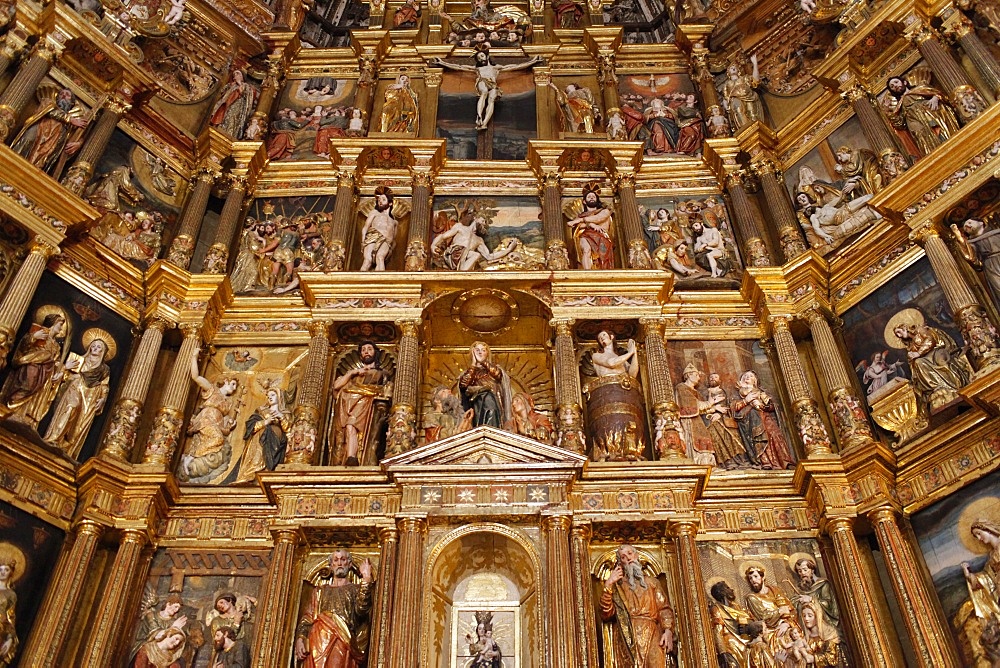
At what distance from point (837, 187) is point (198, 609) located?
10161 millimetres

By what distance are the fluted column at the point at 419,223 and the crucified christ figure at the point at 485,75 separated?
1.98 metres

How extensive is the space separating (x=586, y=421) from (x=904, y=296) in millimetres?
4190

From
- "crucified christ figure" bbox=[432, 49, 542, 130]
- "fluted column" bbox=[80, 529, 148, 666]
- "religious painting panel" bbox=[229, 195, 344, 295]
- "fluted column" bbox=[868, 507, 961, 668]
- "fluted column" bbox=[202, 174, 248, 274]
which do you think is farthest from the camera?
"crucified christ figure" bbox=[432, 49, 542, 130]

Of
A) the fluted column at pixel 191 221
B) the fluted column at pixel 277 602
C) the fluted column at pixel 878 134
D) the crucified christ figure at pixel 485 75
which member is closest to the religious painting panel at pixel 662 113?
the crucified christ figure at pixel 485 75

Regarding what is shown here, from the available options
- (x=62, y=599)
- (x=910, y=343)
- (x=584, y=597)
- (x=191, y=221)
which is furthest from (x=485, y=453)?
(x=191, y=221)

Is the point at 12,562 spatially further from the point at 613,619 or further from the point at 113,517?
the point at 613,619

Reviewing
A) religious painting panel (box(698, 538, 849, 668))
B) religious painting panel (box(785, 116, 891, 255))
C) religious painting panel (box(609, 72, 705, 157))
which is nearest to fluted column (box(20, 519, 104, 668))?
religious painting panel (box(698, 538, 849, 668))

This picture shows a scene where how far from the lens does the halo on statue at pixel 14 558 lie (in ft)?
30.7

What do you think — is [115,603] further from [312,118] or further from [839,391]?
[312,118]

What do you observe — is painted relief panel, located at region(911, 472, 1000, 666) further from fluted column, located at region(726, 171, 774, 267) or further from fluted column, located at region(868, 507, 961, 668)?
fluted column, located at region(726, 171, 774, 267)

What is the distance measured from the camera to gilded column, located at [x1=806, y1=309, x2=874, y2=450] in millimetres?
10797

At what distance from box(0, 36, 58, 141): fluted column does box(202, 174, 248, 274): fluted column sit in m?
2.97

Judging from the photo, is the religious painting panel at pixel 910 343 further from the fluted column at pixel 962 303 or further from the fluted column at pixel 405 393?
the fluted column at pixel 405 393

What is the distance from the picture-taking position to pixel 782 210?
45.2ft
